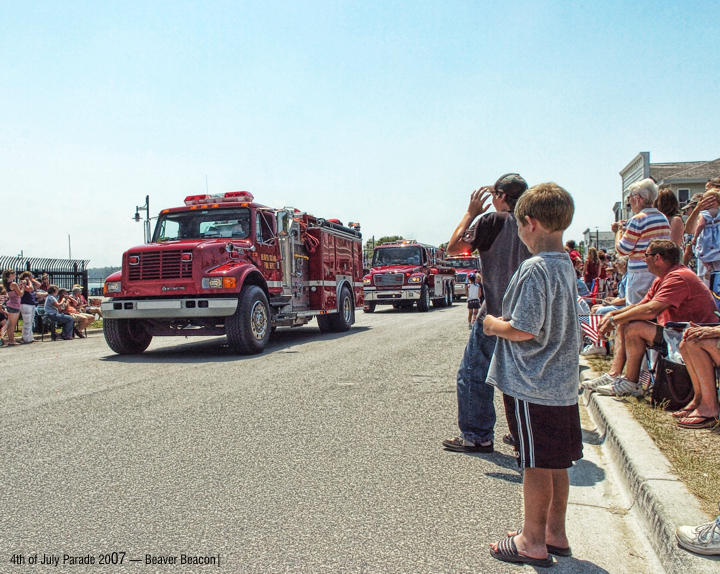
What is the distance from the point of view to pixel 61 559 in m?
3.01

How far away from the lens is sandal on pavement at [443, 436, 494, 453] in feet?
15.6

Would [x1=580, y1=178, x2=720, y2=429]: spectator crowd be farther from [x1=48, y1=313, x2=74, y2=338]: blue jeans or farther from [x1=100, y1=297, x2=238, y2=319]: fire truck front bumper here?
[x1=48, y1=313, x2=74, y2=338]: blue jeans

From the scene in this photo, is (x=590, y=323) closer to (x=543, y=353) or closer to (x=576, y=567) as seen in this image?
(x=576, y=567)

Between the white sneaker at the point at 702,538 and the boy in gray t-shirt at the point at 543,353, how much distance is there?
51cm

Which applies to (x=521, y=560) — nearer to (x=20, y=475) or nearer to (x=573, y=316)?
(x=573, y=316)

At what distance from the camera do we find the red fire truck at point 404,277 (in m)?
23.7

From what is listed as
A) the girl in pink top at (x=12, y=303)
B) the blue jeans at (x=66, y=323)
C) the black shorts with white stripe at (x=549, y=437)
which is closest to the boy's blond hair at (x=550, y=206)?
the black shorts with white stripe at (x=549, y=437)

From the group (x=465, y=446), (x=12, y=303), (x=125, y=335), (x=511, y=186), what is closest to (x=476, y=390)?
(x=465, y=446)

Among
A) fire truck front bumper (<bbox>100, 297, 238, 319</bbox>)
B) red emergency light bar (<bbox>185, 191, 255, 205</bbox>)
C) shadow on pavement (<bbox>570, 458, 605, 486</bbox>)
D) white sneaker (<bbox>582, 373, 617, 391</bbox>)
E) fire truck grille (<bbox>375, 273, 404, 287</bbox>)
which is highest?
red emergency light bar (<bbox>185, 191, 255, 205</bbox>)

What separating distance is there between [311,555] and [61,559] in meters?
1.15

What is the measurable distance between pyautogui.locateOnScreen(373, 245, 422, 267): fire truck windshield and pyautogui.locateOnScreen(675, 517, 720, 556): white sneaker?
21968 mm

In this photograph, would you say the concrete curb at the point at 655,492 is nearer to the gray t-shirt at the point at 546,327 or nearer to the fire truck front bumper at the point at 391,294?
the gray t-shirt at the point at 546,327

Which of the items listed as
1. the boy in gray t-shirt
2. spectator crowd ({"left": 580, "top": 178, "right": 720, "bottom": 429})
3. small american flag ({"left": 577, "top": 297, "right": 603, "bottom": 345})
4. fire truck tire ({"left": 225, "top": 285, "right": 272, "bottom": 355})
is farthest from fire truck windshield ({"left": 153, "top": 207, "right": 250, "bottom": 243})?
the boy in gray t-shirt

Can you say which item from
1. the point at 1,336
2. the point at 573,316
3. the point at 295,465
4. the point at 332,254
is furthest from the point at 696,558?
the point at 1,336
